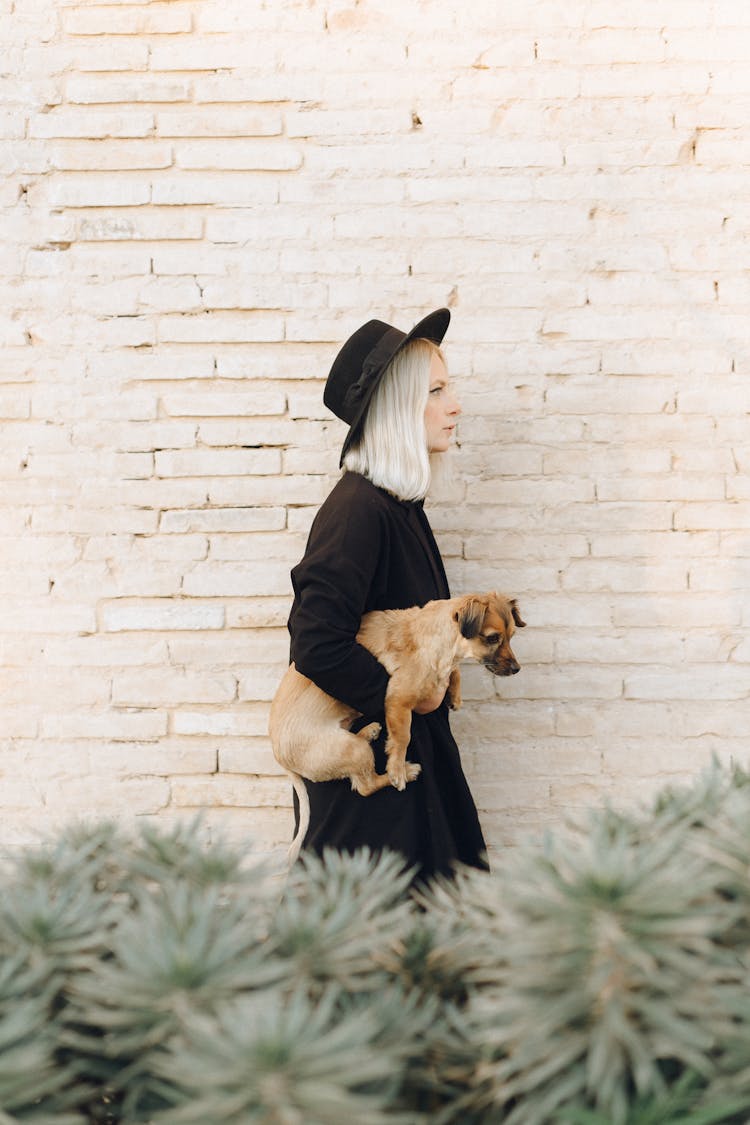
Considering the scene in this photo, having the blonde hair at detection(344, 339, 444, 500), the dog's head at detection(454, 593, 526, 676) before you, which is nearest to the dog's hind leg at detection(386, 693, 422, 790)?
the dog's head at detection(454, 593, 526, 676)

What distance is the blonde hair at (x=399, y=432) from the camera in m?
2.89

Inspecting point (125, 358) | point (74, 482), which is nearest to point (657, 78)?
point (125, 358)

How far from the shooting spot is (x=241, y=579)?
345 centimetres

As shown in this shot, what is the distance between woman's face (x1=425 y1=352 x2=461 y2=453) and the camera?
297 centimetres

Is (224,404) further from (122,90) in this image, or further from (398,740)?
(398,740)

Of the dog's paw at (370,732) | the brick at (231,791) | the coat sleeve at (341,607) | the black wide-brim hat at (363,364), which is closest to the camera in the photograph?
the coat sleeve at (341,607)

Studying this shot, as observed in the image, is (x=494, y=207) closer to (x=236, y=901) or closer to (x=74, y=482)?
(x=74, y=482)

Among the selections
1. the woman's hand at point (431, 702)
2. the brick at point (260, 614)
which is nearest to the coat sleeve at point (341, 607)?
the woman's hand at point (431, 702)

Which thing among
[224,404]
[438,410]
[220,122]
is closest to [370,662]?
[438,410]

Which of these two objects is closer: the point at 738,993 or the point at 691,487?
the point at 738,993

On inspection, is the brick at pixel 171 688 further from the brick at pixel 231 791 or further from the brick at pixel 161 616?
the brick at pixel 231 791

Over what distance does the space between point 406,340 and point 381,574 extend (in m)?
0.63

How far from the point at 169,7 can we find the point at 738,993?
136 inches

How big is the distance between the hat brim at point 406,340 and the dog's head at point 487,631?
56 cm
